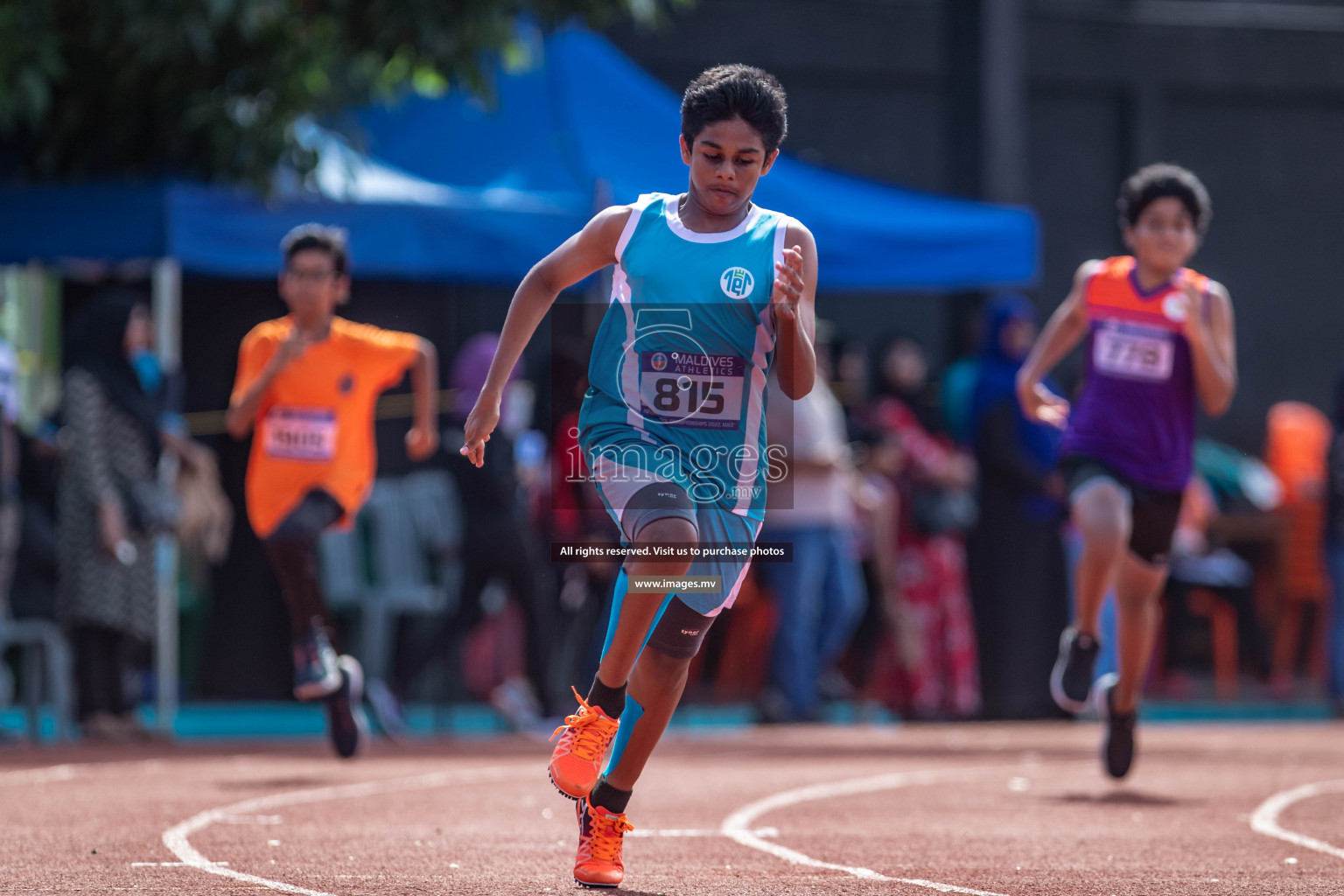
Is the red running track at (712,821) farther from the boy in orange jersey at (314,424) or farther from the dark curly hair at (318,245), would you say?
the dark curly hair at (318,245)

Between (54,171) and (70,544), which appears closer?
(70,544)

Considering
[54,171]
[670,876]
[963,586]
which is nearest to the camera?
[670,876]

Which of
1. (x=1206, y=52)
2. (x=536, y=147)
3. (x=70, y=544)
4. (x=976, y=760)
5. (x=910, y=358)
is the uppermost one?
(x=1206, y=52)

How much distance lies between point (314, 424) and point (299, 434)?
0.07 metres

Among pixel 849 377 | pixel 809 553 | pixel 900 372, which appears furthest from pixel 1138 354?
pixel 849 377

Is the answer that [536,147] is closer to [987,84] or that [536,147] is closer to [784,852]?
[987,84]

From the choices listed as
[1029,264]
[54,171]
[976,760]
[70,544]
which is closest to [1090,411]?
[976,760]

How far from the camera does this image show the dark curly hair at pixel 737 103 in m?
5.44

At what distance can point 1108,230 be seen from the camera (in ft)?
63.8

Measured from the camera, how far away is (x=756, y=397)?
219 inches

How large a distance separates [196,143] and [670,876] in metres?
7.27

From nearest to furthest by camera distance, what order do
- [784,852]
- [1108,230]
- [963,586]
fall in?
[784,852] → [963,586] → [1108,230]

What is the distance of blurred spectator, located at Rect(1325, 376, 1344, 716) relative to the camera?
13.7 meters

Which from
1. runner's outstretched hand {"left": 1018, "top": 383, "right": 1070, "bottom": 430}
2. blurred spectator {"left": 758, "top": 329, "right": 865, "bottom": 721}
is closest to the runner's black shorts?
runner's outstretched hand {"left": 1018, "top": 383, "right": 1070, "bottom": 430}
